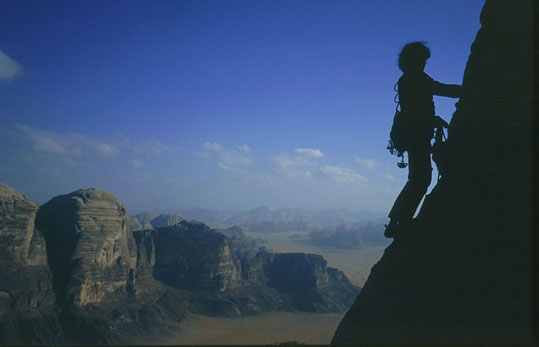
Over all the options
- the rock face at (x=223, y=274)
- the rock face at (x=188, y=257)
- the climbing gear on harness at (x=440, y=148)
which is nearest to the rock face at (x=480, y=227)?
the climbing gear on harness at (x=440, y=148)

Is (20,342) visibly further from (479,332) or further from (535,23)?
(535,23)

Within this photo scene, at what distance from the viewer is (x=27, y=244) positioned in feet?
93.9

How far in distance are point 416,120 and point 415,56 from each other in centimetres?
96

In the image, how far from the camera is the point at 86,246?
31297 millimetres

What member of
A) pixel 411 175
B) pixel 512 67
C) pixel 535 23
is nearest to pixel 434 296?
pixel 411 175

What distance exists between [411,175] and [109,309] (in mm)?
A: 34509

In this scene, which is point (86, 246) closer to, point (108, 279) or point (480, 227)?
point (108, 279)

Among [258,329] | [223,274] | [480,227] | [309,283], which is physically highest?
[480,227]

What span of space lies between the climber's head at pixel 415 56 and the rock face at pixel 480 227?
0.66m

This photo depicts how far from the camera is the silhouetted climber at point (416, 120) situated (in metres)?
4.39

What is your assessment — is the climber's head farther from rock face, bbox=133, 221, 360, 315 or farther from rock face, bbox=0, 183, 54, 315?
rock face, bbox=133, 221, 360, 315

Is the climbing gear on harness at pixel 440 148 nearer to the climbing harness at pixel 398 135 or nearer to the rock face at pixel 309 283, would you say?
the climbing harness at pixel 398 135

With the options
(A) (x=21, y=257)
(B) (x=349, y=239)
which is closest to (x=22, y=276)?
(A) (x=21, y=257)

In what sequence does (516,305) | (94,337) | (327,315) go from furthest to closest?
(327,315)
(94,337)
(516,305)
